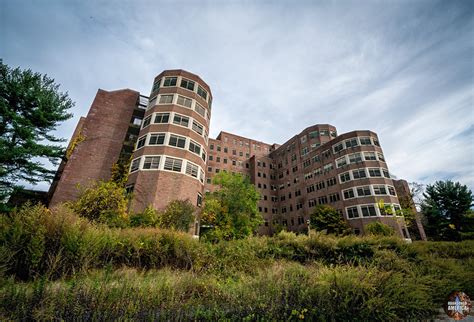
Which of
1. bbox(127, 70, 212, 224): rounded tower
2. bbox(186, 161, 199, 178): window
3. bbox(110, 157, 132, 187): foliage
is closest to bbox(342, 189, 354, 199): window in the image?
bbox(127, 70, 212, 224): rounded tower

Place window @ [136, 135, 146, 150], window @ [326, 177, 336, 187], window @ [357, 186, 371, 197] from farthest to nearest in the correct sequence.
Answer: window @ [326, 177, 336, 187] < window @ [357, 186, 371, 197] < window @ [136, 135, 146, 150]

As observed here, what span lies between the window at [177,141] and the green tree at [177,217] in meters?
7.54

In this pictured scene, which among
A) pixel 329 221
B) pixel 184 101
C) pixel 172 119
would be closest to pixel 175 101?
pixel 184 101

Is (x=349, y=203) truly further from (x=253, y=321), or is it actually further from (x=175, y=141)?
(x=253, y=321)

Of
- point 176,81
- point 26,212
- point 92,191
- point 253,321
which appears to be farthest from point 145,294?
point 176,81

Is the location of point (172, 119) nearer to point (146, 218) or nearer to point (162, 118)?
point (162, 118)

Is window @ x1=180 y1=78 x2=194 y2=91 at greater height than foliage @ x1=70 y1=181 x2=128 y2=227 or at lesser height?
greater

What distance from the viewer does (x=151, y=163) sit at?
818 inches

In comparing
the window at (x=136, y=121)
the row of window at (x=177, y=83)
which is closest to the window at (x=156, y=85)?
the row of window at (x=177, y=83)

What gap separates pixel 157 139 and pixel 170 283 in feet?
62.3

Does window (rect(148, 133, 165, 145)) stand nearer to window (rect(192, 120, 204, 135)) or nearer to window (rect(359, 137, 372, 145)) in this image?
window (rect(192, 120, 204, 135))

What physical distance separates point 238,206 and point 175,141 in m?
11.6

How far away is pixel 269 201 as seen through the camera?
178 ft

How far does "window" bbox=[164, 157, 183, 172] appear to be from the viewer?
20756 millimetres
